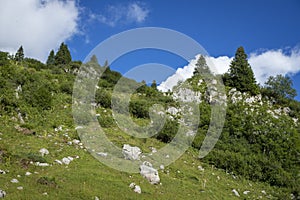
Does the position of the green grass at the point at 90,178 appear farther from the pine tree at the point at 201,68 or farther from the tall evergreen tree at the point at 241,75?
the pine tree at the point at 201,68

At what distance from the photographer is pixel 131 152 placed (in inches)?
886

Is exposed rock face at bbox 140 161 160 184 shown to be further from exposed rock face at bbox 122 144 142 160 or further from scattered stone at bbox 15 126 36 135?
scattered stone at bbox 15 126 36 135

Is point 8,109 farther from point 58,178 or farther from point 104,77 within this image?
point 104,77

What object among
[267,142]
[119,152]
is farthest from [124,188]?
[267,142]

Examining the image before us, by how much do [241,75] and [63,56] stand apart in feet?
144

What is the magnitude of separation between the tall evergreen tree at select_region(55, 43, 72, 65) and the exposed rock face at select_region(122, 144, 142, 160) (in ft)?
174

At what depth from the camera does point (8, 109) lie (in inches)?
1000

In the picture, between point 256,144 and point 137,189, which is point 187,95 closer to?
point 256,144

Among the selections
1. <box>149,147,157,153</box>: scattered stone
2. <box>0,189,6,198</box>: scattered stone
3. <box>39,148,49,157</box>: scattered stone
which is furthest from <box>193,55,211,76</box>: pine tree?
<box>0,189,6,198</box>: scattered stone

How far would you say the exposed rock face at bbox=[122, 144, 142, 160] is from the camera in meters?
21.5

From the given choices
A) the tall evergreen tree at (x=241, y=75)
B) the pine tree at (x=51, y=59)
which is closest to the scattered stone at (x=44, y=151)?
the tall evergreen tree at (x=241, y=75)

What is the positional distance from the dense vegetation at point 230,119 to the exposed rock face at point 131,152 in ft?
13.0

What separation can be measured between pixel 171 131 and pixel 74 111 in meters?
Answer: 10.3

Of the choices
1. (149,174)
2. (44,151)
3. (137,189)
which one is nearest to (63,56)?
(44,151)
